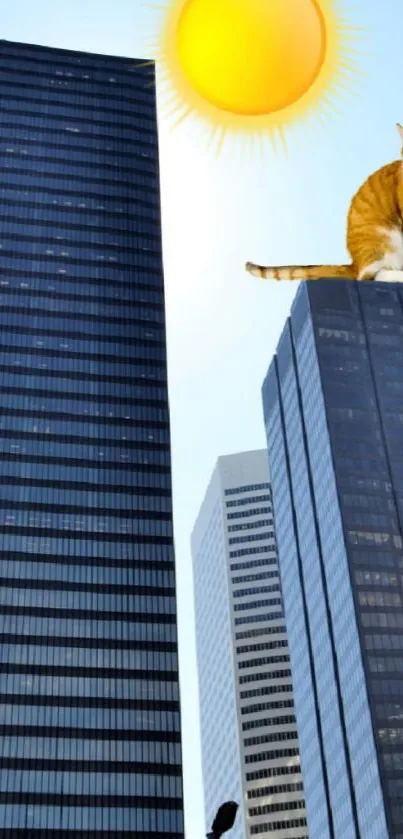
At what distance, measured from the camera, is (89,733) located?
104875 mm

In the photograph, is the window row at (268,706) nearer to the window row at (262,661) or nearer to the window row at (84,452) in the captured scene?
the window row at (262,661)

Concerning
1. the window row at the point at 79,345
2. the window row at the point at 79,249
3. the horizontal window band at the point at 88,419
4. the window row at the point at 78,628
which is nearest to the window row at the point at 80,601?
the window row at the point at 78,628

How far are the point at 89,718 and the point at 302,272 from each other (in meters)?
103

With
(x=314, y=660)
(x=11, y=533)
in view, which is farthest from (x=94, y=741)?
(x=314, y=660)

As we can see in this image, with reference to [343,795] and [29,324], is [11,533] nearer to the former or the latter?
[29,324]

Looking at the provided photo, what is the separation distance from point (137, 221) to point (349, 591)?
53.3 metres

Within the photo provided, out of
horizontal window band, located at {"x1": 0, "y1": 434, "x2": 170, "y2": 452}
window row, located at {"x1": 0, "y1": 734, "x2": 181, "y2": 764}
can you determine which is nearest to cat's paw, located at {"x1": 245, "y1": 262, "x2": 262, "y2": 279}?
window row, located at {"x1": 0, "y1": 734, "x2": 181, "y2": 764}

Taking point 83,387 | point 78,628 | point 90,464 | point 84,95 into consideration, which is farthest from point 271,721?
point 84,95

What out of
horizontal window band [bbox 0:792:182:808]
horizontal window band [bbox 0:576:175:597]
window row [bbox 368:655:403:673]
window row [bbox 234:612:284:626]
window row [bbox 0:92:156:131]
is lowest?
horizontal window band [bbox 0:792:182:808]

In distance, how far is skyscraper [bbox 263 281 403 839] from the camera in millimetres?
120688

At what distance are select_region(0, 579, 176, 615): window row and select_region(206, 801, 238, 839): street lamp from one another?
105736 millimetres

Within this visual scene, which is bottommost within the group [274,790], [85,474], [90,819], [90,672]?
[90,819]

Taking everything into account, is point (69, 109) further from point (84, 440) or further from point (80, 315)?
point (84, 440)

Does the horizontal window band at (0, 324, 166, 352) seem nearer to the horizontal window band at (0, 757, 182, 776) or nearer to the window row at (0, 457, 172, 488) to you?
the window row at (0, 457, 172, 488)
